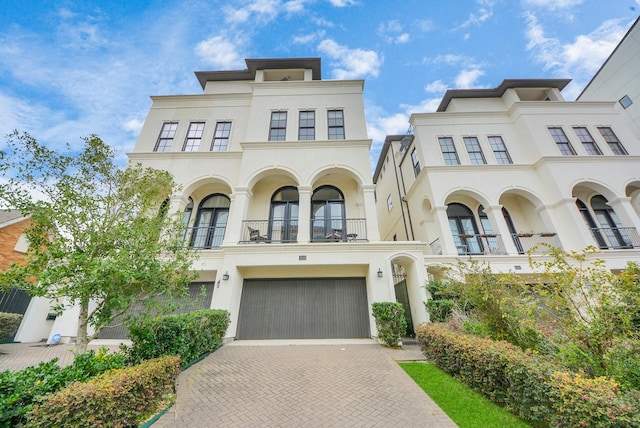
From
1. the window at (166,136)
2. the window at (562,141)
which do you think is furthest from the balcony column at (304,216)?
the window at (562,141)

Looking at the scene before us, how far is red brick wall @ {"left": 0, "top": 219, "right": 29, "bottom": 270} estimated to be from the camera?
35.4 ft

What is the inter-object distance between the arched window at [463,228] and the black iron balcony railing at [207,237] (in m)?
12.3

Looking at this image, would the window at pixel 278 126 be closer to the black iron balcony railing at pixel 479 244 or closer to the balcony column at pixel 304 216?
the balcony column at pixel 304 216

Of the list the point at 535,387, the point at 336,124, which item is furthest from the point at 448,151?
the point at 535,387

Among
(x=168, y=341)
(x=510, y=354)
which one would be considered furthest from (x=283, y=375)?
(x=510, y=354)

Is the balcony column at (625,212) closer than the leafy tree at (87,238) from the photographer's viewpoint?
No

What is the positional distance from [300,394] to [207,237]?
9381 millimetres

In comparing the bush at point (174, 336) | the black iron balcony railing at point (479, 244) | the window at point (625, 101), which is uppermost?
the window at point (625, 101)

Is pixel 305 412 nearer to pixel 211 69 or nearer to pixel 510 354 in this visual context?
pixel 510 354

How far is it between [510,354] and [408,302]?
6909 mm

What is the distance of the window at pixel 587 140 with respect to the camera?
13258 mm

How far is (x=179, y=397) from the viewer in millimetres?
4359

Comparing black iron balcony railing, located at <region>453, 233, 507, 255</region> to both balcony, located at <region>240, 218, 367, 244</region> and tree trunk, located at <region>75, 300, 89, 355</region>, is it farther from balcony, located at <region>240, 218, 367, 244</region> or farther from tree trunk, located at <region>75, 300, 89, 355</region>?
tree trunk, located at <region>75, 300, 89, 355</region>

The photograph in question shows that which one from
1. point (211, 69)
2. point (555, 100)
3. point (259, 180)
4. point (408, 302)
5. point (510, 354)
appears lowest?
point (510, 354)
